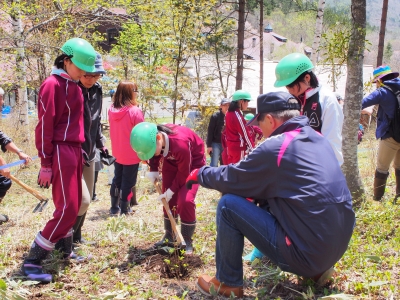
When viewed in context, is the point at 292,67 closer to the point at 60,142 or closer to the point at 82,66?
the point at 82,66

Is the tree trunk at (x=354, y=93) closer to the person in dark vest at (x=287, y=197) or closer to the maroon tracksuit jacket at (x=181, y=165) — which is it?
the maroon tracksuit jacket at (x=181, y=165)

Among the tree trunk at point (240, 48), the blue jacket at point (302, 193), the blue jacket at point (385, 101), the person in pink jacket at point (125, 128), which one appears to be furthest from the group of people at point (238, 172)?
the tree trunk at point (240, 48)

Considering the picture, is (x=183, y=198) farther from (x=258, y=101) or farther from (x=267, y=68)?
(x=267, y=68)

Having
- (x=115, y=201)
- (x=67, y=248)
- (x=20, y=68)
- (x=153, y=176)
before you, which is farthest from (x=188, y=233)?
(x=20, y=68)

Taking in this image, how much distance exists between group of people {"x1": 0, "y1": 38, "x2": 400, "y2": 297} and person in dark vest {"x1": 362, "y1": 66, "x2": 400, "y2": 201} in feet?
6.20

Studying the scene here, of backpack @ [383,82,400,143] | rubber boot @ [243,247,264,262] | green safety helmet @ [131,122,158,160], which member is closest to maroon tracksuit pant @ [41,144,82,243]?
green safety helmet @ [131,122,158,160]

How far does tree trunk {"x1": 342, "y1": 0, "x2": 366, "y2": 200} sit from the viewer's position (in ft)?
15.8

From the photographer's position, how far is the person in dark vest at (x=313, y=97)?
3420 millimetres

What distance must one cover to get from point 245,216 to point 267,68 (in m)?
30.2

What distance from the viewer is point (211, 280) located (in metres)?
2.97

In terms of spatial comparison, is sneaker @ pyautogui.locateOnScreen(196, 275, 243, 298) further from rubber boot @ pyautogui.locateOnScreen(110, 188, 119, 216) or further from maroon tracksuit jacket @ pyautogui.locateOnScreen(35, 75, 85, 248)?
rubber boot @ pyautogui.locateOnScreen(110, 188, 119, 216)

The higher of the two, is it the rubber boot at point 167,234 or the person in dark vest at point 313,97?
the person in dark vest at point 313,97

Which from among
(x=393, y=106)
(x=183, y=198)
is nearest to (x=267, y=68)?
(x=393, y=106)

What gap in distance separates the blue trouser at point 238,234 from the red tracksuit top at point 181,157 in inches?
36.4
